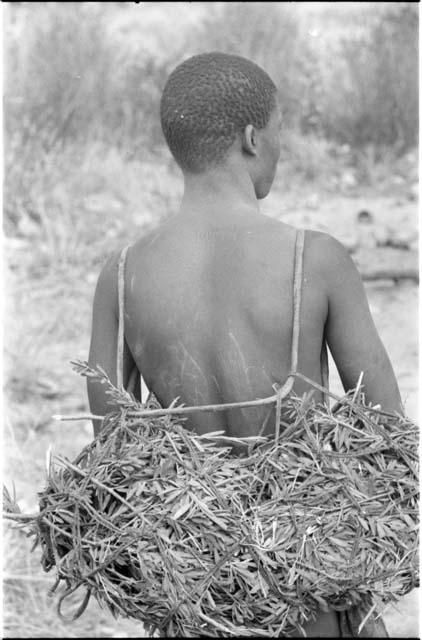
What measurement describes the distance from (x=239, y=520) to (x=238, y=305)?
0.42m

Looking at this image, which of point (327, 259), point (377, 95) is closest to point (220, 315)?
point (327, 259)

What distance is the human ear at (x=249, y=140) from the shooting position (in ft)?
6.59

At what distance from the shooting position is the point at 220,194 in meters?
2.02

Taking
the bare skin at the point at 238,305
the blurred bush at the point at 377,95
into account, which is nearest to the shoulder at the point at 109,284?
the bare skin at the point at 238,305

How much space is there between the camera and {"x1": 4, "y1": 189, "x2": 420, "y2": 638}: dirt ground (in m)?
3.54

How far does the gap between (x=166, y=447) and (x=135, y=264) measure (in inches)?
16.1

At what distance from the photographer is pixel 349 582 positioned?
1.77m

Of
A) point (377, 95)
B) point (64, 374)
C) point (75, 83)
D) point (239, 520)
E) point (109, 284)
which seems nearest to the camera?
point (239, 520)

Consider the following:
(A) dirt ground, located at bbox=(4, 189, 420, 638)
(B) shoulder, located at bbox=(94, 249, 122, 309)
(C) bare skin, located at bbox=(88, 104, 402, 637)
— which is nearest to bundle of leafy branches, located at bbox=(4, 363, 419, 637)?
(C) bare skin, located at bbox=(88, 104, 402, 637)

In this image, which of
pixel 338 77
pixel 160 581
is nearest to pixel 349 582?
pixel 160 581

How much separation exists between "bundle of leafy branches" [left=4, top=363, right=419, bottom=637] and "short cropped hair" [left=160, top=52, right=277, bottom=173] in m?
0.51

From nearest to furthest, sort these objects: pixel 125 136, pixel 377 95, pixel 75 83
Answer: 1. pixel 75 83
2. pixel 125 136
3. pixel 377 95

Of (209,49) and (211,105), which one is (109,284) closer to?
Result: (211,105)

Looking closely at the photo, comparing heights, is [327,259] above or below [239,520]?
above
